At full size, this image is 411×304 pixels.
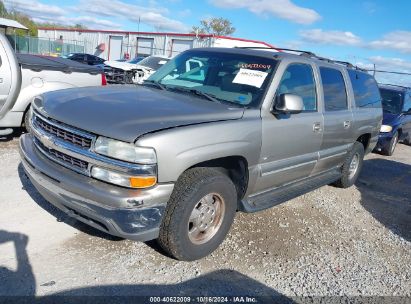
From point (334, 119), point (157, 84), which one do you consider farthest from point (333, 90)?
point (157, 84)

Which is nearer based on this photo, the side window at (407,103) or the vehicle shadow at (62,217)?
the vehicle shadow at (62,217)

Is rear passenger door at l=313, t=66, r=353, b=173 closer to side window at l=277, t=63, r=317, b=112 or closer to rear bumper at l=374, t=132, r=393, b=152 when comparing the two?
side window at l=277, t=63, r=317, b=112

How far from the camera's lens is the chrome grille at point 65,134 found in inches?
118

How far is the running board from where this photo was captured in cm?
392

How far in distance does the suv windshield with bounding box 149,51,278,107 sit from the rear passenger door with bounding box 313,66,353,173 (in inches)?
44.5

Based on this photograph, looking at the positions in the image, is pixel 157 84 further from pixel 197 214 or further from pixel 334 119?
pixel 334 119

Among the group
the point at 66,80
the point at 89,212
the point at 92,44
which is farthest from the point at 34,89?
the point at 92,44

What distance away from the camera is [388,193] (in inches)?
258

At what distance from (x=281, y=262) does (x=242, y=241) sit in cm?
47

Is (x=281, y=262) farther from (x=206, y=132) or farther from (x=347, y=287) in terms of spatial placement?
(x=206, y=132)

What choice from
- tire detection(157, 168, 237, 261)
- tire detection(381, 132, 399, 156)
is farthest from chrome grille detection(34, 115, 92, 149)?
tire detection(381, 132, 399, 156)

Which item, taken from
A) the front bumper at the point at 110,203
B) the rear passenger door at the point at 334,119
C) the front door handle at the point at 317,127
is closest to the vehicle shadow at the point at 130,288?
the front bumper at the point at 110,203

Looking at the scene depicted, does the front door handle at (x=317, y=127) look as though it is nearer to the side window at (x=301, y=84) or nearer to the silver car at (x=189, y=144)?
the silver car at (x=189, y=144)

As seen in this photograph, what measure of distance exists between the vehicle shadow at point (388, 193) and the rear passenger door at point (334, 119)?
37.2 inches
